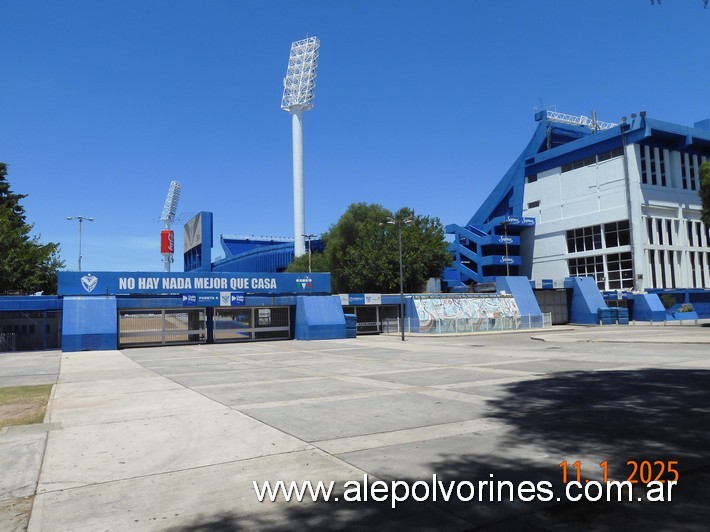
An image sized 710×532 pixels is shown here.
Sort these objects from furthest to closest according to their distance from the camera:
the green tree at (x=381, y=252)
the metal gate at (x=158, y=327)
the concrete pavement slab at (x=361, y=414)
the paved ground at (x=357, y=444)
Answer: the green tree at (x=381, y=252)
the metal gate at (x=158, y=327)
the concrete pavement slab at (x=361, y=414)
the paved ground at (x=357, y=444)

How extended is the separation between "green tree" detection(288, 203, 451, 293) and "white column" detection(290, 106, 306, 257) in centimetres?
1671

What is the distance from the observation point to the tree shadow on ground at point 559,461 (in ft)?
15.4

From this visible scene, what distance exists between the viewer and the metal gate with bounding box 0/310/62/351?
3284 centimetres

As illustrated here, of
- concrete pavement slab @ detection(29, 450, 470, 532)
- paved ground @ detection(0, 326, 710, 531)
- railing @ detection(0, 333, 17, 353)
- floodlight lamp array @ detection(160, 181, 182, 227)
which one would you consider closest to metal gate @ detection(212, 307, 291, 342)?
railing @ detection(0, 333, 17, 353)

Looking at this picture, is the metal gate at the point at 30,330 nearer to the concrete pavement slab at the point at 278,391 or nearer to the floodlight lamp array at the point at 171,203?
the concrete pavement slab at the point at 278,391

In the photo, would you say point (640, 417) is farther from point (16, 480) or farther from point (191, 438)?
point (16, 480)

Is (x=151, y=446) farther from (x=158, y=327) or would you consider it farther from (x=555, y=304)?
(x=555, y=304)

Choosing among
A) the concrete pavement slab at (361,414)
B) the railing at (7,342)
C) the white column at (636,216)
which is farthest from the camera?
the white column at (636,216)


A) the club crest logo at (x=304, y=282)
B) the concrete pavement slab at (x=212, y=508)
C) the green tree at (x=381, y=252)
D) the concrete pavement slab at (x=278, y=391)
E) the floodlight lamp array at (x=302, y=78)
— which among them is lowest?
the concrete pavement slab at (x=278, y=391)

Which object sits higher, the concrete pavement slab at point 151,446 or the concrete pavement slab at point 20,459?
the concrete pavement slab at point 20,459

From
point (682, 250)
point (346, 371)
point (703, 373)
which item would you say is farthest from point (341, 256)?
point (703, 373)

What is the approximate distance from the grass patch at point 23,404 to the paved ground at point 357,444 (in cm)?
40

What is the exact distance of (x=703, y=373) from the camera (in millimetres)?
13898
